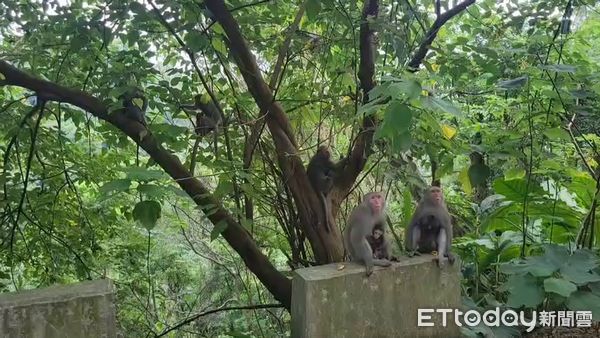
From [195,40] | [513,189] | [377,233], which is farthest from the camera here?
[513,189]

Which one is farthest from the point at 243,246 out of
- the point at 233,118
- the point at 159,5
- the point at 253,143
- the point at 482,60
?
the point at 482,60

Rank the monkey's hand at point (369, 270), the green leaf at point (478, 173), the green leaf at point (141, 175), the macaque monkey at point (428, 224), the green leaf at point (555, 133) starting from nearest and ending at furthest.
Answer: the green leaf at point (141, 175) < the monkey's hand at point (369, 270) < the green leaf at point (555, 133) < the green leaf at point (478, 173) < the macaque monkey at point (428, 224)

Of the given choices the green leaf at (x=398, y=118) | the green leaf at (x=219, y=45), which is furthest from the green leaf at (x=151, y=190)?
the green leaf at (x=219, y=45)

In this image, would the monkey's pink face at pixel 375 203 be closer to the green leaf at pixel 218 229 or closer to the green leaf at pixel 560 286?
the green leaf at pixel 218 229

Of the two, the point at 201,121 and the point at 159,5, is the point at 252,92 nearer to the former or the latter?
the point at 159,5

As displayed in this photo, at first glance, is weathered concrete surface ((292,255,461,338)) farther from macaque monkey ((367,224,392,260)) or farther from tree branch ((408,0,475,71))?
tree branch ((408,0,475,71))

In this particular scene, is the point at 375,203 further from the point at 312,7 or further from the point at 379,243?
the point at 312,7

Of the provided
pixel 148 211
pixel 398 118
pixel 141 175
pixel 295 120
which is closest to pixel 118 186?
pixel 141 175

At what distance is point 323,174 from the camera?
4.59 metres

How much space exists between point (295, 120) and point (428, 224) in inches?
54.7

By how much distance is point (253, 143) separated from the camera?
14.2ft

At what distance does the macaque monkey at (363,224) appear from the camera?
3713 mm

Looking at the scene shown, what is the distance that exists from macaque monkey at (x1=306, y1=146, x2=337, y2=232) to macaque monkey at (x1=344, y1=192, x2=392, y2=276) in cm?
36

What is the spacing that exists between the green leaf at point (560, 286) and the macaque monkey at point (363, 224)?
3.15 feet
